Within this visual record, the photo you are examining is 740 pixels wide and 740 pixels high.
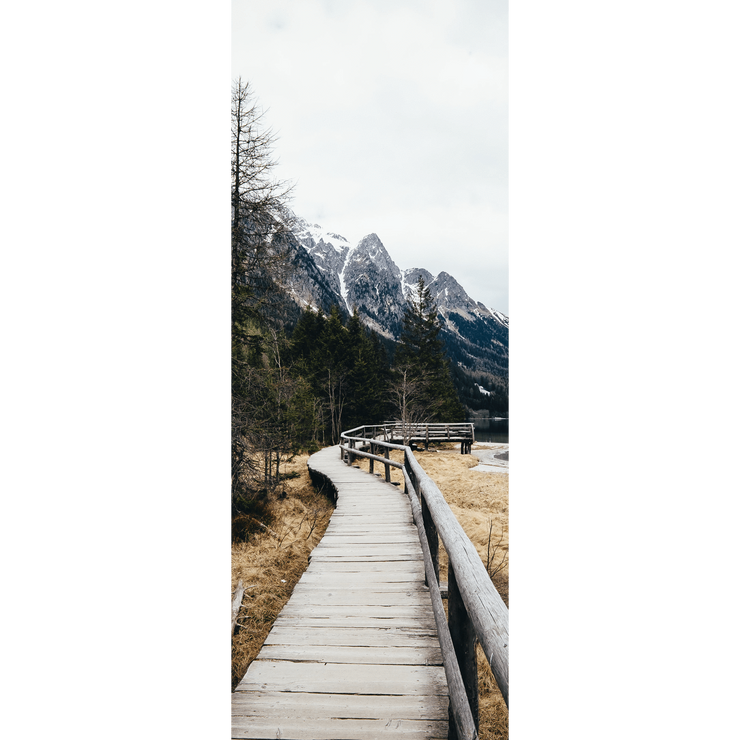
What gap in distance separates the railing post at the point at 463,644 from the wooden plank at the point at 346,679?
0.49 ft

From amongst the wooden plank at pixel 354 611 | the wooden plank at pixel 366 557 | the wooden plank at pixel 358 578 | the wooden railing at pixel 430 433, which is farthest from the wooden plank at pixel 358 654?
the wooden railing at pixel 430 433

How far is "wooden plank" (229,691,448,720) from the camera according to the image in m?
2.13

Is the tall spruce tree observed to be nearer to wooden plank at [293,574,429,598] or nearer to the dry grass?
the dry grass

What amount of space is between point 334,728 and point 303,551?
4987 millimetres

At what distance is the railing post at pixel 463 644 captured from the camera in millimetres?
2255

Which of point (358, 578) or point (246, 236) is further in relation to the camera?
point (246, 236)

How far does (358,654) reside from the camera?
104 inches

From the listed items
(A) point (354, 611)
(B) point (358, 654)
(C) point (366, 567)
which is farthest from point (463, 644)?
(C) point (366, 567)

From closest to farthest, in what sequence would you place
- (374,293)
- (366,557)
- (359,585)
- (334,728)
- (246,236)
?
(334,728) → (359,585) → (366,557) → (246,236) → (374,293)

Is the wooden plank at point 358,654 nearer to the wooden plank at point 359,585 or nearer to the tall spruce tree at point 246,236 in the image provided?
the wooden plank at point 359,585

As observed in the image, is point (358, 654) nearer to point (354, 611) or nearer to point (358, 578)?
point (354, 611)
